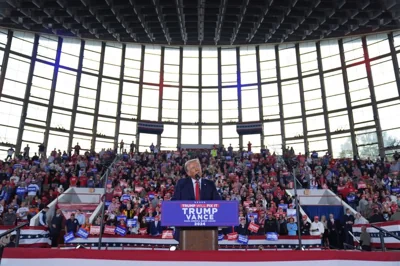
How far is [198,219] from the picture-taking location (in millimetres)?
4652

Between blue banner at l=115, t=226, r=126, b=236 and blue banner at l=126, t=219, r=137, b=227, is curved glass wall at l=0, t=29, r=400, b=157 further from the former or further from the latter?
blue banner at l=115, t=226, r=126, b=236

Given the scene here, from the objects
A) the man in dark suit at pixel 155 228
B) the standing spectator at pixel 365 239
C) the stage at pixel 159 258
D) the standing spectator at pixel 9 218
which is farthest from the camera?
the standing spectator at pixel 9 218

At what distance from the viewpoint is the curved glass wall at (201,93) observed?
3497 centimetres

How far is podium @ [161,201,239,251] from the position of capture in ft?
15.2

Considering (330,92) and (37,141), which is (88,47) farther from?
(330,92)

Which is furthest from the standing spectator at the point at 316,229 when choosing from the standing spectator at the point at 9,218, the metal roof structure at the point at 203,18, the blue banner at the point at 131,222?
the metal roof structure at the point at 203,18

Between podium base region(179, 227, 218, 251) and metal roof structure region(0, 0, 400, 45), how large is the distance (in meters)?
28.7

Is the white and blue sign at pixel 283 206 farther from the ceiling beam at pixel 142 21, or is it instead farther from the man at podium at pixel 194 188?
the ceiling beam at pixel 142 21

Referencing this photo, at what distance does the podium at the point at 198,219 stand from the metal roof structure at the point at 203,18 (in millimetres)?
28574

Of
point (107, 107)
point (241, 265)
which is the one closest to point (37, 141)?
point (107, 107)

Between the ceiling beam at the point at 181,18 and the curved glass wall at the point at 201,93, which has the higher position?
the ceiling beam at the point at 181,18

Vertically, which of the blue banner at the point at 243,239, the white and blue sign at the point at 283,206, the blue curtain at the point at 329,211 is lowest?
the blue banner at the point at 243,239

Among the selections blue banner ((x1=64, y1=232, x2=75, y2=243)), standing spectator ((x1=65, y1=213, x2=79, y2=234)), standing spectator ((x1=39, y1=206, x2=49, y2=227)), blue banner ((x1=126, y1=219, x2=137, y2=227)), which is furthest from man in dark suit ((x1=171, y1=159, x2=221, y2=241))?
standing spectator ((x1=39, y1=206, x2=49, y2=227))

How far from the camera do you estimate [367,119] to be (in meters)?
35.2
